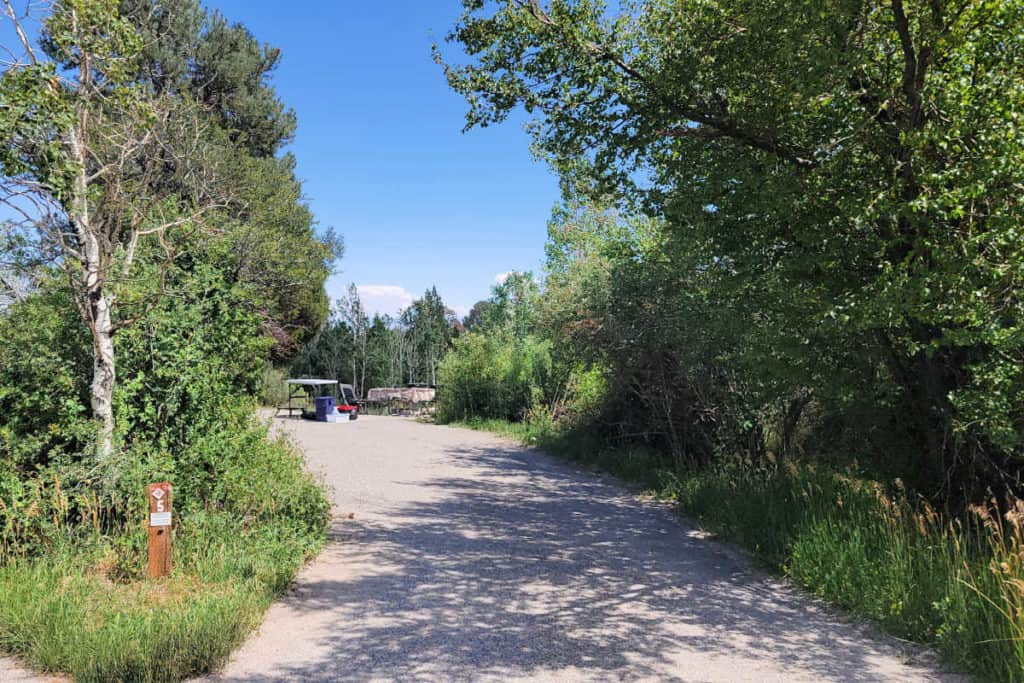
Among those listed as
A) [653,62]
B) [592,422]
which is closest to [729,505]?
[653,62]

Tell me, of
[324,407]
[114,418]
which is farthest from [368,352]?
[114,418]

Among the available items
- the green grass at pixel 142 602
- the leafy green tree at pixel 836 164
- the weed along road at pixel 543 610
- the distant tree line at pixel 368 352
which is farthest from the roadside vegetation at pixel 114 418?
the distant tree line at pixel 368 352

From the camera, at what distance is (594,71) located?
6.64 meters

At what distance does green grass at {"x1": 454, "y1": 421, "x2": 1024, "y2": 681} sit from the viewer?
4148 mm

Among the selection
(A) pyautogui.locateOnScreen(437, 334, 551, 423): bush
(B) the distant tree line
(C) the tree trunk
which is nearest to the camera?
(C) the tree trunk

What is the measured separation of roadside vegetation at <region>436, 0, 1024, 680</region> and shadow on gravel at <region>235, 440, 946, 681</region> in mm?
643

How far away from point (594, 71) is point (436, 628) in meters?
5.19

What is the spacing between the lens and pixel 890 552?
16.9 feet

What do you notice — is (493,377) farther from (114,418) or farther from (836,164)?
(836,164)

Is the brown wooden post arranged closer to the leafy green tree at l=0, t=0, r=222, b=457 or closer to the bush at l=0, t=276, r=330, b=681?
the bush at l=0, t=276, r=330, b=681

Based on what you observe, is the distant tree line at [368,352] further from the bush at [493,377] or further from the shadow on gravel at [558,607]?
the shadow on gravel at [558,607]

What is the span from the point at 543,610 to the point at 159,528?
9.53 ft

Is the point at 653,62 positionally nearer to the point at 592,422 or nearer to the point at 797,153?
the point at 797,153

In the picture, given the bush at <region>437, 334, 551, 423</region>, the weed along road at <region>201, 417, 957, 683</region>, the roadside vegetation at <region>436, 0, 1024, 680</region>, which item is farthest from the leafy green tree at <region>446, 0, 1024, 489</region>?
the bush at <region>437, 334, 551, 423</region>
